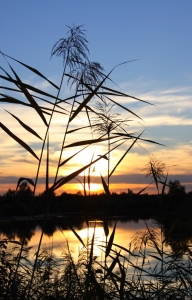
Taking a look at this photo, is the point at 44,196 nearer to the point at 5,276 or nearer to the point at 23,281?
the point at 5,276

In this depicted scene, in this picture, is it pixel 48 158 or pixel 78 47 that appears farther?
pixel 78 47

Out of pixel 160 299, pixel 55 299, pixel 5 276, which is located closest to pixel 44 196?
pixel 160 299

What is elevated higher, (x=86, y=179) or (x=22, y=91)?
(x=22, y=91)

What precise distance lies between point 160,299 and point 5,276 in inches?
95.9

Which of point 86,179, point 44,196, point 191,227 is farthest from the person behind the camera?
point 191,227

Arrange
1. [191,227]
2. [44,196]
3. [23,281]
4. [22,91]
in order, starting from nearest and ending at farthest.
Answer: [44,196]
[22,91]
[191,227]
[23,281]

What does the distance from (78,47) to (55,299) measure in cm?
271

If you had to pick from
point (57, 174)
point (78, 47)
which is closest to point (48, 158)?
point (57, 174)

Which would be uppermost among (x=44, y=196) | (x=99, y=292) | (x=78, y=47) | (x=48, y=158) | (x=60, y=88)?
(x=78, y=47)

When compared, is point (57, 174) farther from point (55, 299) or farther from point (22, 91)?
point (55, 299)

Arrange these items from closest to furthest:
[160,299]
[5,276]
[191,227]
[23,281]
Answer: [160,299]
[191,227]
[5,276]
[23,281]

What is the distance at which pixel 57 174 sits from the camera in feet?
7.57

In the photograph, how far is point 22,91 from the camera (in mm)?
2357

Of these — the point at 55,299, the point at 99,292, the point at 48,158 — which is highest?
the point at 48,158
